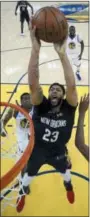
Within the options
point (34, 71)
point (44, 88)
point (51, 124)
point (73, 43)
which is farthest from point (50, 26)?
point (73, 43)

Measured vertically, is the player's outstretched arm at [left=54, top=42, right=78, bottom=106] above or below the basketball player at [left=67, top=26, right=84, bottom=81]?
below

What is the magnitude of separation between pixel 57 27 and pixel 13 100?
10.0 ft

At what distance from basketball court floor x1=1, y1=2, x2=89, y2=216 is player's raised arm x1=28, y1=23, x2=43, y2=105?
1447mm

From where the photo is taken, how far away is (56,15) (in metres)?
2.54

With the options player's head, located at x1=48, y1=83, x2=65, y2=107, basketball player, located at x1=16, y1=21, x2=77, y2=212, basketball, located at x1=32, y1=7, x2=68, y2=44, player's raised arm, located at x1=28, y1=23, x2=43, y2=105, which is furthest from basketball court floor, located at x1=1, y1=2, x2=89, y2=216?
basketball, located at x1=32, y1=7, x2=68, y2=44

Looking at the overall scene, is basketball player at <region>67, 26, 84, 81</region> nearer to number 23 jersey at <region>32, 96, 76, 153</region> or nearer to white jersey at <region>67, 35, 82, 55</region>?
white jersey at <region>67, 35, 82, 55</region>

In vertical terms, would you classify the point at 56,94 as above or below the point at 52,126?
above

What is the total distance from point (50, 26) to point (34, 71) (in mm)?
303

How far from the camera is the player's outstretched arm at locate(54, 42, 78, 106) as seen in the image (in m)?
2.34

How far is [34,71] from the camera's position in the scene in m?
2.55

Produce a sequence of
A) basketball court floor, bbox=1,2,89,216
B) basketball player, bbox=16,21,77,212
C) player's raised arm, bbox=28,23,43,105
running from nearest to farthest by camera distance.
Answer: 1. player's raised arm, bbox=28,23,43,105
2. basketball player, bbox=16,21,77,212
3. basketball court floor, bbox=1,2,89,216

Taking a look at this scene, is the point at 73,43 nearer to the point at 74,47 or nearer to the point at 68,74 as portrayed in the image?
the point at 74,47

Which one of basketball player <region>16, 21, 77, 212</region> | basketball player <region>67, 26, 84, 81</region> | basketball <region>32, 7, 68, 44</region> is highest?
basketball player <region>67, 26, 84, 81</region>

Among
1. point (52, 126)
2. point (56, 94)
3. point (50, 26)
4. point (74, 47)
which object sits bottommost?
point (52, 126)
